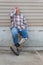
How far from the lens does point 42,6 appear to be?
30.8ft

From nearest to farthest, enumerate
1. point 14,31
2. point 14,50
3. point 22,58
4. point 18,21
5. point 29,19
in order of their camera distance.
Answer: point 22,58
point 14,50
point 14,31
point 18,21
point 29,19

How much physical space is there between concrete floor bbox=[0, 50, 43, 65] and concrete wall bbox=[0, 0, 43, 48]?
1.41 ft

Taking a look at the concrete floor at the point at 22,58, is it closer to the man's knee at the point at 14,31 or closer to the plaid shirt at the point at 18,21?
the man's knee at the point at 14,31

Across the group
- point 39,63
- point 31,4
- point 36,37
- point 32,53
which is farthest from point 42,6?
point 39,63

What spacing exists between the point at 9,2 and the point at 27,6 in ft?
2.12

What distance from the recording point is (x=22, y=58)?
8.49m

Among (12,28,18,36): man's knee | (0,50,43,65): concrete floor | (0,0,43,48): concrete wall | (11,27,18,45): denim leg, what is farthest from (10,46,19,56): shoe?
(0,0,43,48): concrete wall

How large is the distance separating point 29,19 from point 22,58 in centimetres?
158

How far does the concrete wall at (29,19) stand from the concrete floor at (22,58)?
17.0 inches

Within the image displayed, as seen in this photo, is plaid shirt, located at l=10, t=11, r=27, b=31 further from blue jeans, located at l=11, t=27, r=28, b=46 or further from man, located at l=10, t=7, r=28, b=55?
blue jeans, located at l=11, t=27, r=28, b=46

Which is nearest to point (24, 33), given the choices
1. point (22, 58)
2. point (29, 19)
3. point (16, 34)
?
point (16, 34)

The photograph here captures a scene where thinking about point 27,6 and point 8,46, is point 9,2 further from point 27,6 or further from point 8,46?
point 8,46

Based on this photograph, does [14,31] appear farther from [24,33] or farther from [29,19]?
[29,19]

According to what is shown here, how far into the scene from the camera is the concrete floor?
794 cm
